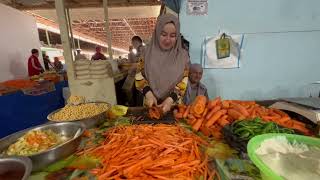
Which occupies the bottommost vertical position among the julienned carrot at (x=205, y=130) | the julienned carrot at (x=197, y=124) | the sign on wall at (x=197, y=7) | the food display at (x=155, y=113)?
the julienned carrot at (x=205, y=130)

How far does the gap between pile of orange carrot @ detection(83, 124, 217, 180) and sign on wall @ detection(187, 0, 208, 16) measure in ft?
6.66

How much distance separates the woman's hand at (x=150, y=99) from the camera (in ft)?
6.33

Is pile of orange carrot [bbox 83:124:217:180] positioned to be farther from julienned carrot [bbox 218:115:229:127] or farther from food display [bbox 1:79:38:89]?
food display [bbox 1:79:38:89]

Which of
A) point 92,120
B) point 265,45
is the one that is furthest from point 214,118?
point 265,45

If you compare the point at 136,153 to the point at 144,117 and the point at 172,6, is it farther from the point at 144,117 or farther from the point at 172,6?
the point at 172,6

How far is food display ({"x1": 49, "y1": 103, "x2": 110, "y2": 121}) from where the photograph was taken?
156cm

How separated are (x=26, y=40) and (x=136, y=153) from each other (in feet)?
30.2

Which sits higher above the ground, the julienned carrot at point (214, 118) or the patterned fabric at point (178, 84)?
the patterned fabric at point (178, 84)

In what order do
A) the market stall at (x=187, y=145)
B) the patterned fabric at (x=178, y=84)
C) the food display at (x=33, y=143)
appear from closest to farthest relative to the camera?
the market stall at (x=187, y=145)
the food display at (x=33, y=143)
the patterned fabric at (x=178, y=84)

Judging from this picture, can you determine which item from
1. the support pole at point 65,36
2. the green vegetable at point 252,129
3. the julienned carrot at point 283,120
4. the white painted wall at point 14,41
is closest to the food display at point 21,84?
the support pole at point 65,36

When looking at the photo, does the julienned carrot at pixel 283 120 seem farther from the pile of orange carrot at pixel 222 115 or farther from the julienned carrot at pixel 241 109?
the julienned carrot at pixel 241 109

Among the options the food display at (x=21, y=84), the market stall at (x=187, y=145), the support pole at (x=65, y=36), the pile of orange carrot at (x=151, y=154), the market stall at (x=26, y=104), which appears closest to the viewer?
the market stall at (x=187, y=145)

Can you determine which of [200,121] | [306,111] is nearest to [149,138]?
[200,121]

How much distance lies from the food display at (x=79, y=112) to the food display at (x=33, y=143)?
0.89 feet
